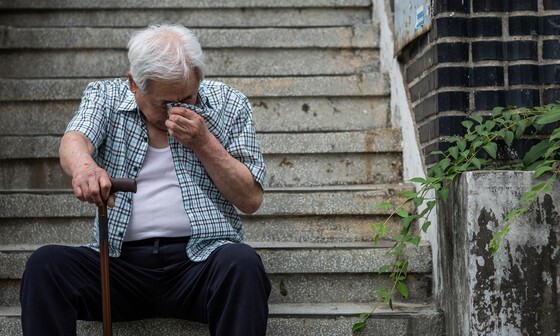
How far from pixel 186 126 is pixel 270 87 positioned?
1426mm

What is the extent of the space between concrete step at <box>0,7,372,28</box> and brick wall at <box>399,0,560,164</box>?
1729 mm

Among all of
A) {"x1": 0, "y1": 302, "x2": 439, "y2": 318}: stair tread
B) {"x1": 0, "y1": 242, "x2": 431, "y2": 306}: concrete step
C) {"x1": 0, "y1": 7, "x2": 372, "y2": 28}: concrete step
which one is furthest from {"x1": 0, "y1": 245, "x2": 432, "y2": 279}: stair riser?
{"x1": 0, "y1": 7, "x2": 372, "y2": 28}: concrete step

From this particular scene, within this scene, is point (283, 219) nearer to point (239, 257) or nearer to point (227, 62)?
point (239, 257)

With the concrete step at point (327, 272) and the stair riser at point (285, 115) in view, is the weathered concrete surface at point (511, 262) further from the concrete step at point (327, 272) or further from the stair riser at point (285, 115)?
the stair riser at point (285, 115)

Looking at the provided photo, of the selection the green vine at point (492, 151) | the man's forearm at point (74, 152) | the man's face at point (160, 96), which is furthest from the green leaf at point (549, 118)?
the man's forearm at point (74, 152)

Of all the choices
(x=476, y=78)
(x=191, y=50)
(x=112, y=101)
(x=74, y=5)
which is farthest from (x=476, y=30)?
(x=74, y=5)

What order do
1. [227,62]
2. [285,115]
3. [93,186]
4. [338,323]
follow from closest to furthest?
[93,186] → [338,323] → [285,115] → [227,62]

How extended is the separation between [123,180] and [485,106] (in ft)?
4.20

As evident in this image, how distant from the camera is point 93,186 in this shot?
2.53 metres

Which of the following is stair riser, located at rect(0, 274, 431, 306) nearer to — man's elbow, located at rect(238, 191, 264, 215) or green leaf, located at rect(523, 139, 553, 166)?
man's elbow, located at rect(238, 191, 264, 215)

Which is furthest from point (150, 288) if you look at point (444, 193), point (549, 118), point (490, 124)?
point (549, 118)

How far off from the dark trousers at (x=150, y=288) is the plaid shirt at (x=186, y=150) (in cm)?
8

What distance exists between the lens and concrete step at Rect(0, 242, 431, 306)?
323cm

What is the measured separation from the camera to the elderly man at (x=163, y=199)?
8.57 ft
